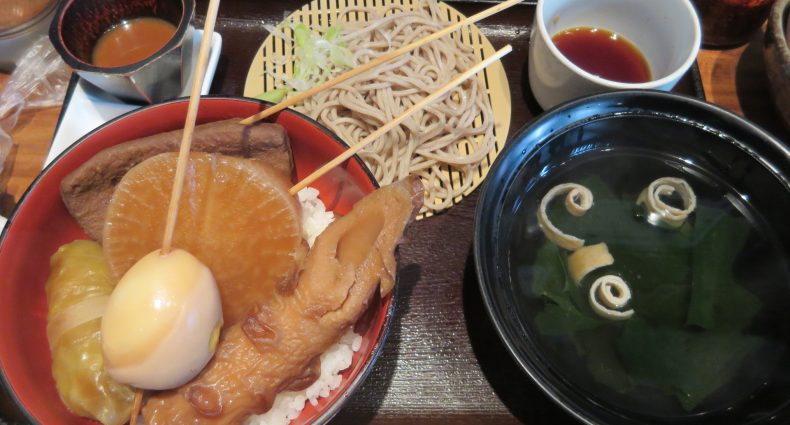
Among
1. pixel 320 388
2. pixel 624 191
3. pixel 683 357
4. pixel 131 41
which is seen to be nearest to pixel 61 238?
pixel 131 41

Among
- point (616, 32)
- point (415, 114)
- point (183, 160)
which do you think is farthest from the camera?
point (616, 32)

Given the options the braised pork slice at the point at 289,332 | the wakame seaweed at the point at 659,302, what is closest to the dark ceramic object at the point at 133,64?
the braised pork slice at the point at 289,332

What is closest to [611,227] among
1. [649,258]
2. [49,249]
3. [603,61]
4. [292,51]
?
[649,258]

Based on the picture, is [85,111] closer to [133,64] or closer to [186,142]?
[133,64]

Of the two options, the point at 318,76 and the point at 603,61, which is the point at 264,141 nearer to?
the point at 318,76

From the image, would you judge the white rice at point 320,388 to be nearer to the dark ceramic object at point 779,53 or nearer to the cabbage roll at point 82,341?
the cabbage roll at point 82,341

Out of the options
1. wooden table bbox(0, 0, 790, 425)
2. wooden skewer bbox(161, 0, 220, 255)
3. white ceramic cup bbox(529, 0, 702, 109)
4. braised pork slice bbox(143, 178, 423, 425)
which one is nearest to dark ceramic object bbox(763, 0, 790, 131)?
wooden table bbox(0, 0, 790, 425)
